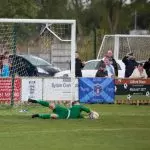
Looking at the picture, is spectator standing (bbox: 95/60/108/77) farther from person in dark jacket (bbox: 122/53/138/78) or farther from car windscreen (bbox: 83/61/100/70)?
car windscreen (bbox: 83/61/100/70)

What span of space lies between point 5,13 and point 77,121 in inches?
925

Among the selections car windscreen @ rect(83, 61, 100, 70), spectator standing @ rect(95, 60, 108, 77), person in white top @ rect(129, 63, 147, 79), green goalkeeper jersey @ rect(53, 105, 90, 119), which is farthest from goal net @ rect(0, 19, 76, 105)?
car windscreen @ rect(83, 61, 100, 70)

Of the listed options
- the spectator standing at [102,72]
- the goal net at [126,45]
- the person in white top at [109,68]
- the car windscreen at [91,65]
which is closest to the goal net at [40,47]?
the spectator standing at [102,72]

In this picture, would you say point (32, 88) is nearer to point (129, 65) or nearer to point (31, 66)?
point (129, 65)

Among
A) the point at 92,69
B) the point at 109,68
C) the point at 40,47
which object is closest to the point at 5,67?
the point at 40,47

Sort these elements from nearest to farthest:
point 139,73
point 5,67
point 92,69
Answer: point 5,67, point 139,73, point 92,69

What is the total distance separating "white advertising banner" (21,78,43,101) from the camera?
91.2 feet

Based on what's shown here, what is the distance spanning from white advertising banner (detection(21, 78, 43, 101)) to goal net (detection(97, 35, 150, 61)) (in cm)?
1008

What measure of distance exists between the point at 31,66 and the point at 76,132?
614 inches

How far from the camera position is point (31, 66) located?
1385 inches

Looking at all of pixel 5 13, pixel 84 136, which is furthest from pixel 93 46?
pixel 84 136

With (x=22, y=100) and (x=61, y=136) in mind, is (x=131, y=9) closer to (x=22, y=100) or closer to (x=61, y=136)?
(x=22, y=100)

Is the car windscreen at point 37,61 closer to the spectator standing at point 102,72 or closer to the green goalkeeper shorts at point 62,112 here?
the spectator standing at point 102,72

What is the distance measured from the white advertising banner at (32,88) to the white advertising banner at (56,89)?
19cm
